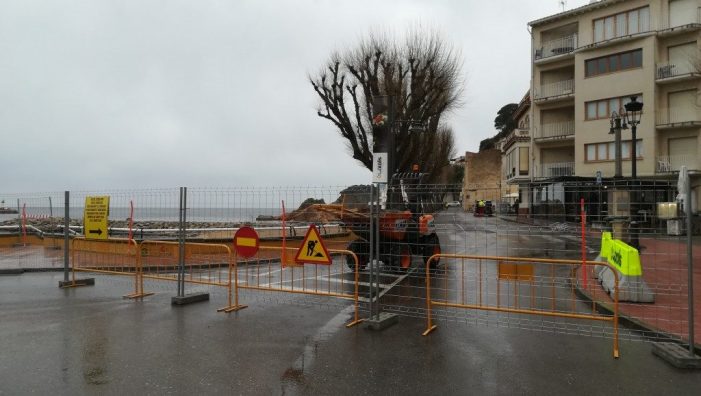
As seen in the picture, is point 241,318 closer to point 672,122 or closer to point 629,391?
point 629,391

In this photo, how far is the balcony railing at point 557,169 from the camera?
3578 cm

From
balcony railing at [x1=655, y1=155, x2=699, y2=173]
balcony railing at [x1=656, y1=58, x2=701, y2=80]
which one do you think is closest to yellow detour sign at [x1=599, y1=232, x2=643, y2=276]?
balcony railing at [x1=655, y1=155, x2=699, y2=173]

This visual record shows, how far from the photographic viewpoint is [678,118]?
30609 millimetres

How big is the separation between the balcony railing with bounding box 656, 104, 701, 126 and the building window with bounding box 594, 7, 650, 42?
581 centimetres

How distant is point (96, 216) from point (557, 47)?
3686 centimetres

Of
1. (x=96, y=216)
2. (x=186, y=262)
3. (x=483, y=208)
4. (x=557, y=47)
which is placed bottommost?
(x=186, y=262)

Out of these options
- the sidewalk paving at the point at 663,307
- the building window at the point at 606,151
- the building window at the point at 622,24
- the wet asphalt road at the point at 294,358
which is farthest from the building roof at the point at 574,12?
the wet asphalt road at the point at 294,358

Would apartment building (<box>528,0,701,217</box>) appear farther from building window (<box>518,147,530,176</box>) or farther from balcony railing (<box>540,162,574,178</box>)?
building window (<box>518,147,530,176</box>)

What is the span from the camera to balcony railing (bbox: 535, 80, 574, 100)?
118ft

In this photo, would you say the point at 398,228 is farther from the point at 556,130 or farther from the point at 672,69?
the point at 556,130

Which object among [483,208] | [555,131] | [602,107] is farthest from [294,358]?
[555,131]

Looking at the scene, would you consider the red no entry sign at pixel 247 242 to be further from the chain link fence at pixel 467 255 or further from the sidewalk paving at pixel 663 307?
the sidewalk paving at pixel 663 307

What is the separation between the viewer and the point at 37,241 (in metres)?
17.6

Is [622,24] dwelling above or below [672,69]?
above
